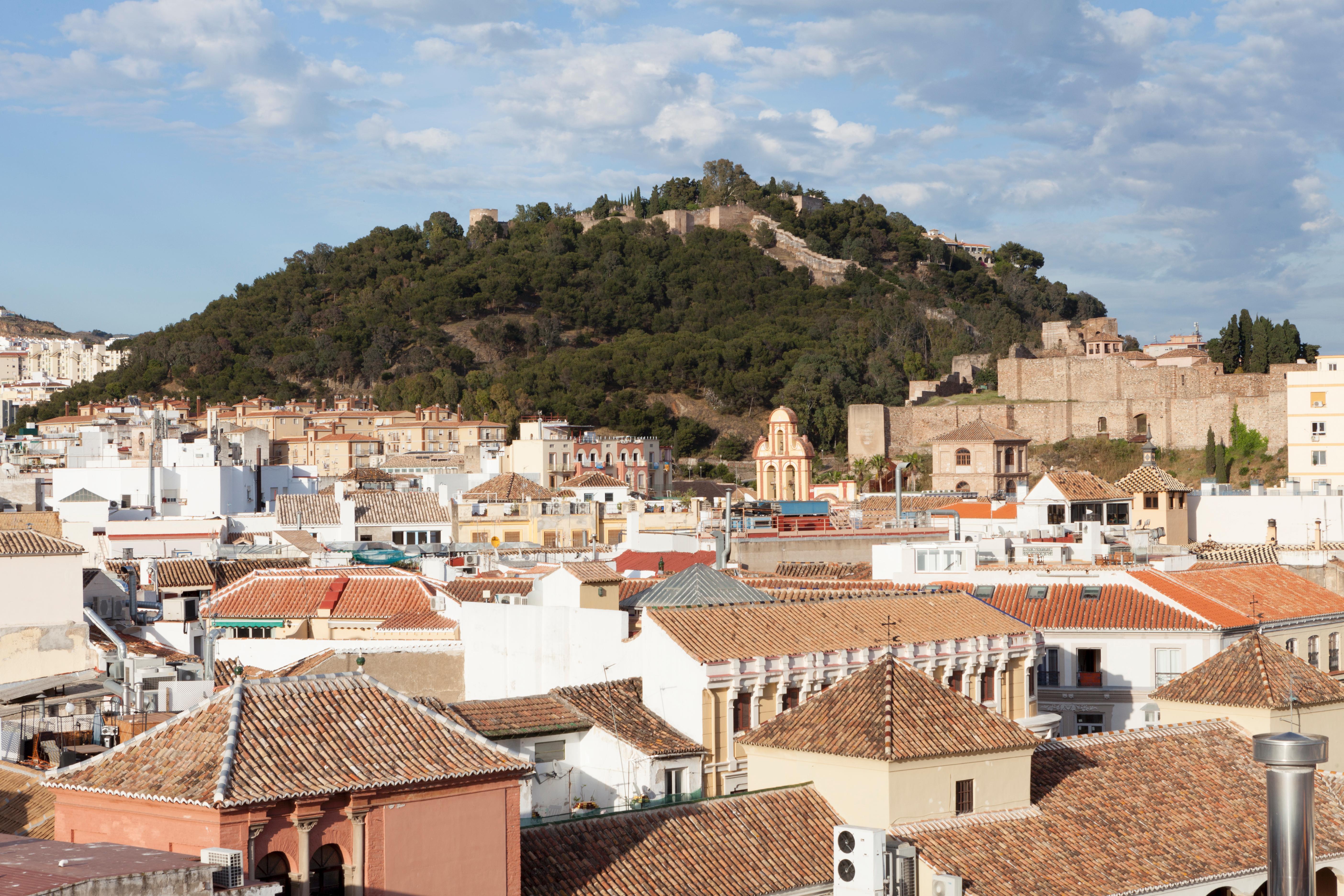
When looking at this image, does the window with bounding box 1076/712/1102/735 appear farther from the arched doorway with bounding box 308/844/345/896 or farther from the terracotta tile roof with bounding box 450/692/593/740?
the arched doorway with bounding box 308/844/345/896

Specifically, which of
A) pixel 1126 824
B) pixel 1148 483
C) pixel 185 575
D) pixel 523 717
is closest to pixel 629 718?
pixel 523 717

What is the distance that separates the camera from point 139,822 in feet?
38.0

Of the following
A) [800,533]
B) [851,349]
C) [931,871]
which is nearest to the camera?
[931,871]

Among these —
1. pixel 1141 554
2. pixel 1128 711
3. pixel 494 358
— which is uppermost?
pixel 494 358

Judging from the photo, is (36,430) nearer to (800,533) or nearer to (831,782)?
(800,533)

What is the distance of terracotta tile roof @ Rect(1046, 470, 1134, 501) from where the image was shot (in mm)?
42375

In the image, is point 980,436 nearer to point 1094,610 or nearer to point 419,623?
point 1094,610

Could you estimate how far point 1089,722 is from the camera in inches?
982

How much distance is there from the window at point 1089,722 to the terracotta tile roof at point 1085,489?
17596 millimetres

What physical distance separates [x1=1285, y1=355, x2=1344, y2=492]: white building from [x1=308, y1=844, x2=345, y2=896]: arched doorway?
5012 cm

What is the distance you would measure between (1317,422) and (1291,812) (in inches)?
2082

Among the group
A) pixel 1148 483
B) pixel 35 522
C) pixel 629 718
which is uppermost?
pixel 1148 483

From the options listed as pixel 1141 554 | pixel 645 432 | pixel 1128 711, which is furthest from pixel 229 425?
pixel 1128 711

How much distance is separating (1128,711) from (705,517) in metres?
20.6
